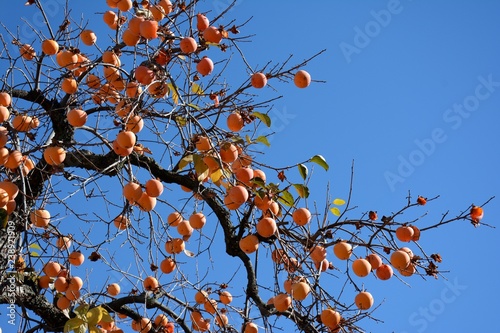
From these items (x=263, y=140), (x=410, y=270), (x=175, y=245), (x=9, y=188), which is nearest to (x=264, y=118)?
(x=263, y=140)

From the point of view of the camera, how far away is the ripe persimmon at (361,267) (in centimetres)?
207

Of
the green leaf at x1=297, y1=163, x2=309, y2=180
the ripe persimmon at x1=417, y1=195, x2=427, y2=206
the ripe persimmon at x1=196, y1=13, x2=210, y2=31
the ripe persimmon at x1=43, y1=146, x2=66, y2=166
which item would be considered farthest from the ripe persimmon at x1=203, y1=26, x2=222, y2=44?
the ripe persimmon at x1=417, y1=195, x2=427, y2=206

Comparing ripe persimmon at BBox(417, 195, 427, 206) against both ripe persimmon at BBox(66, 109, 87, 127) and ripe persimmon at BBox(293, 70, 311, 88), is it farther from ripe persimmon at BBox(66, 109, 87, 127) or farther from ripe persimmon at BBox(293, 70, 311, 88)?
ripe persimmon at BBox(66, 109, 87, 127)

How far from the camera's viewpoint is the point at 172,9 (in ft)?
8.61

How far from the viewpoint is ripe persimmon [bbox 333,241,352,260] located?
2.07m

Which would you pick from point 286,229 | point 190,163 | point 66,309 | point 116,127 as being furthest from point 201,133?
point 66,309

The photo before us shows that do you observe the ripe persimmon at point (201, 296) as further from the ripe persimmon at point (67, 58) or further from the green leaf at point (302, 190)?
the ripe persimmon at point (67, 58)

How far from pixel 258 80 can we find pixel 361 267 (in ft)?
2.54

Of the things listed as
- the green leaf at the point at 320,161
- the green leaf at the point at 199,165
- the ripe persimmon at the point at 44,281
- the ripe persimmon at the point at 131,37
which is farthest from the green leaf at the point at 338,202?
the ripe persimmon at the point at 44,281

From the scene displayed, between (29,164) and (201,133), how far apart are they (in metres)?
0.64

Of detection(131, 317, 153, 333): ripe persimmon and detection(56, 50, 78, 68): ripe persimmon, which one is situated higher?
detection(56, 50, 78, 68): ripe persimmon

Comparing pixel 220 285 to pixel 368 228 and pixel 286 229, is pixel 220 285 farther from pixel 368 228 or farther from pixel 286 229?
pixel 368 228

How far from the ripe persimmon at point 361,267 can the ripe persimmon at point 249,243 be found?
342 millimetres

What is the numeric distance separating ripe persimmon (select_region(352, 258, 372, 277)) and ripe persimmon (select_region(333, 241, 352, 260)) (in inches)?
1.5
